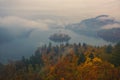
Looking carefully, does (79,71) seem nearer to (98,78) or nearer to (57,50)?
(98,78)

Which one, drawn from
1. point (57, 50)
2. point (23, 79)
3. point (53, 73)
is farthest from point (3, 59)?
point (53, 73)

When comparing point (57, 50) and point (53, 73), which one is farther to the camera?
point (57, 50)

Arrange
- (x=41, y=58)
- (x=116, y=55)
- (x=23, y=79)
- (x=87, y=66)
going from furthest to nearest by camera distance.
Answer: (x=41, y=58) → (x=23, y=79) → (x=116, y=55) → (x=87, y=66)

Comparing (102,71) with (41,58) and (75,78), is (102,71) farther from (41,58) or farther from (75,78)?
(41,58)

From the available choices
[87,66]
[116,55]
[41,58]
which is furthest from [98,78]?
[41,58]

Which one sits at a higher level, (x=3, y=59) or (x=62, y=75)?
(x=62, y=75)

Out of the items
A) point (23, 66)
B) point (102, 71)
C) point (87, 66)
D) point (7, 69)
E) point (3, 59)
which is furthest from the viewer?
point (3, 59)

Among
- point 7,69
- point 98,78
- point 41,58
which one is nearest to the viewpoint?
point 98,78

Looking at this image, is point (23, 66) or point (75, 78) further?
point (23, 66)

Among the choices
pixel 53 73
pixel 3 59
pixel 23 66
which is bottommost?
pixel 3 59
